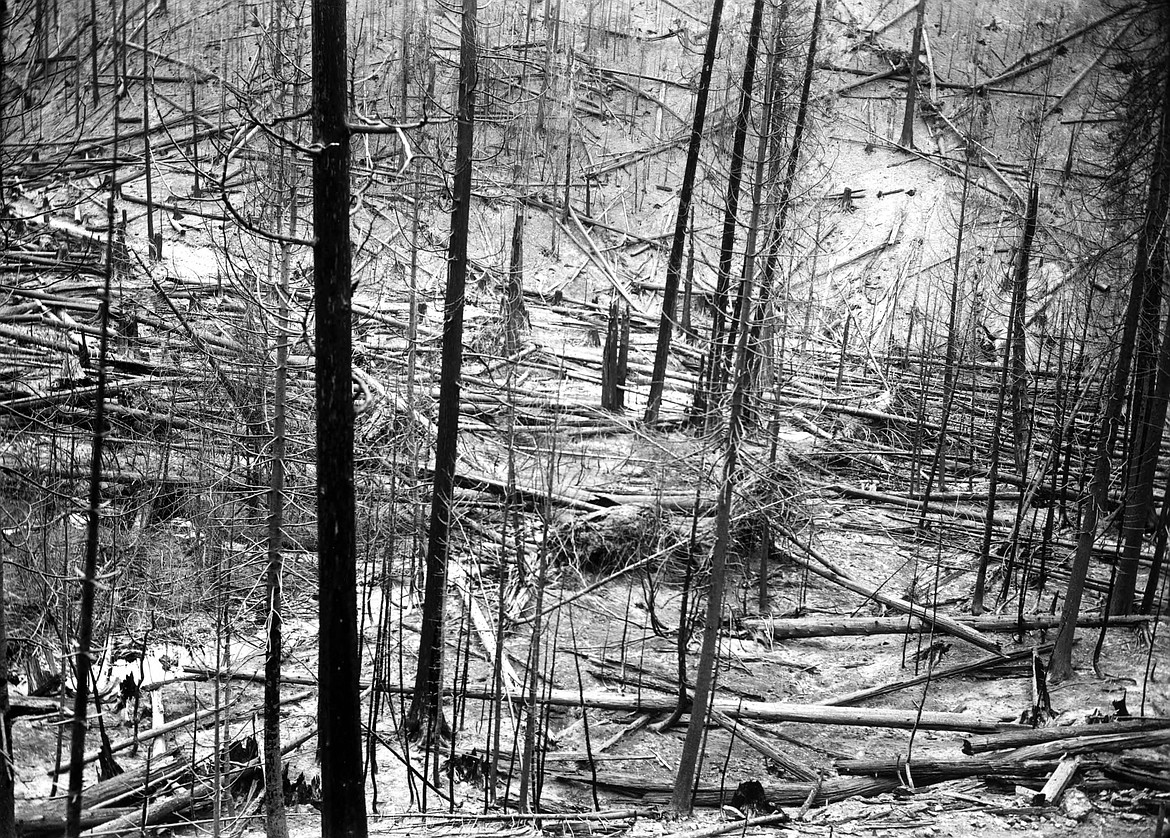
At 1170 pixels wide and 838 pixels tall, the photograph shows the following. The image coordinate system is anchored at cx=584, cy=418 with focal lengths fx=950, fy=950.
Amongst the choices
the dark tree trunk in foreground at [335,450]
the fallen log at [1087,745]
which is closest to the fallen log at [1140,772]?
the fallen log at [1087,745]

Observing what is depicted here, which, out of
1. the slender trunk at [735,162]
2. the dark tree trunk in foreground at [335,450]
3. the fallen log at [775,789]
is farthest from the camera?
the slender trunk at [735,162]

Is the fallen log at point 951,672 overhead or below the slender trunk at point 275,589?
below

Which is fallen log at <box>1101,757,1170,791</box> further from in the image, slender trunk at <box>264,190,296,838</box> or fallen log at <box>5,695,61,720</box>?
fallen log at <box>5,695,61,720</box>

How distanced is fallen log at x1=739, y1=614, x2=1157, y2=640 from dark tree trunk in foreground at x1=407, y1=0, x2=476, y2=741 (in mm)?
6153

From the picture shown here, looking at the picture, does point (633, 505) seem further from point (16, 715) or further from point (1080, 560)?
point (16, 715)

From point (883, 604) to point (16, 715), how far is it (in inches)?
532

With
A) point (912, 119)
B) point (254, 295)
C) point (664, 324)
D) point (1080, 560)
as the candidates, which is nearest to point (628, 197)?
point (912, 119)

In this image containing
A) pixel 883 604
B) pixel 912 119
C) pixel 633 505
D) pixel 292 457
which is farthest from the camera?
pixel 912 119

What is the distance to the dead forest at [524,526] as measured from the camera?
9.71 meters

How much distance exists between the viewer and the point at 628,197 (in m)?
38.8

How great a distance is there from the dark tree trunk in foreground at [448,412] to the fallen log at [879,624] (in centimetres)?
615

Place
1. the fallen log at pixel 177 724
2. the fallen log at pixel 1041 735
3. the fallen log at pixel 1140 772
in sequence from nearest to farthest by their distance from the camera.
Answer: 1. the fallen log at pixel 1140 772
2. the fallen log at pixel 1041 735
3. the fallen log at pixel 177 724

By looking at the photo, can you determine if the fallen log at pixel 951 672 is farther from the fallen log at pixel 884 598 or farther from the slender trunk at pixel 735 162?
the slender trunk at pixel 735 162

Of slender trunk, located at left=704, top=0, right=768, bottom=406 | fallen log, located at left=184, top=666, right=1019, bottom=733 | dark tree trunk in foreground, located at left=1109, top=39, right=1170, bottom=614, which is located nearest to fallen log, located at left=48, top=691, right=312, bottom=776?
fallen log, located at left=184, top=666, right=1019, bottom=733
